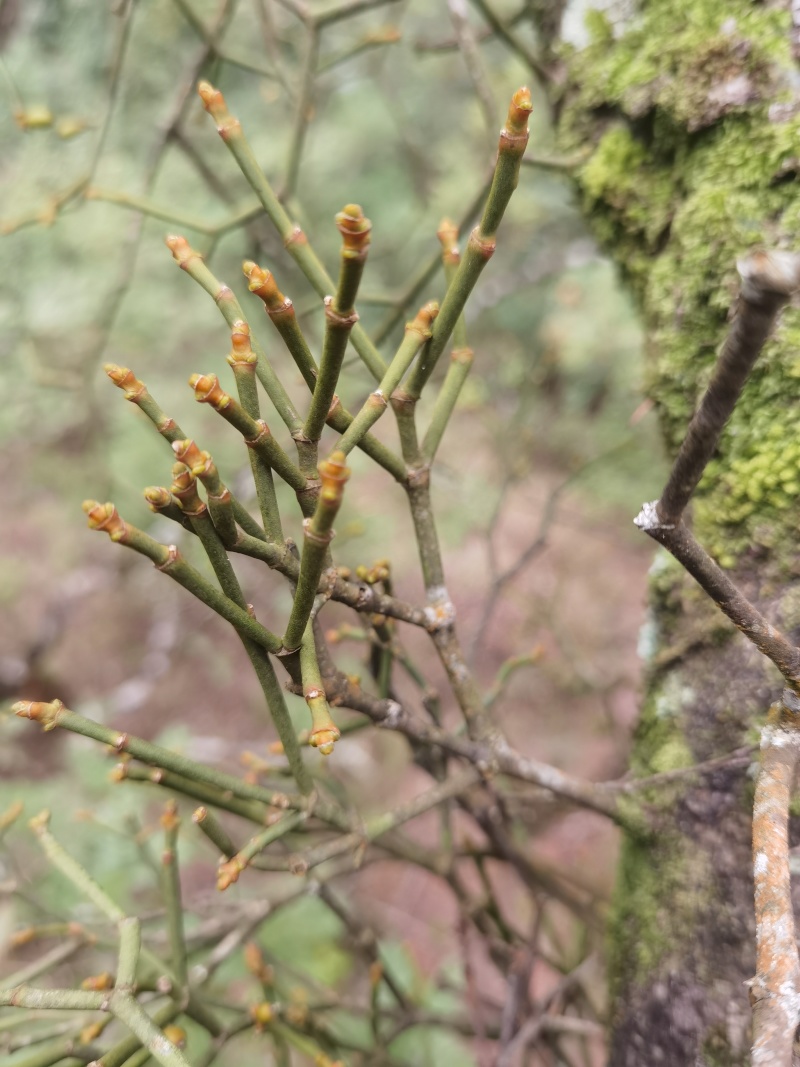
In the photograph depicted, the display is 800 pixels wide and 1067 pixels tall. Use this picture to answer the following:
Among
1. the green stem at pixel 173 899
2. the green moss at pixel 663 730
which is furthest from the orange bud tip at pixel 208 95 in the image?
the green moss at pixel 663 730

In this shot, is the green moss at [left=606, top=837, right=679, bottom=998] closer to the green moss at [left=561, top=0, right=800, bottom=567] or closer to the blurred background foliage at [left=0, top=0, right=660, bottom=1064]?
the green moss at [left=561, top=0, right=800, bottom=567]

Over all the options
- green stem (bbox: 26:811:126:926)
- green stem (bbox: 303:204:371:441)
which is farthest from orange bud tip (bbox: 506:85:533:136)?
green stem (bbox: 26:811:126:926)

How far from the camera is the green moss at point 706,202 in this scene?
848 mm

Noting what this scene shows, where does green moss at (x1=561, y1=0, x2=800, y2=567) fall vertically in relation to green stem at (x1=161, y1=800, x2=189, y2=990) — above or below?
above

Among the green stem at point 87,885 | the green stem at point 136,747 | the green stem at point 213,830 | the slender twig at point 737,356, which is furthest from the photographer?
the green stem at point 87,885

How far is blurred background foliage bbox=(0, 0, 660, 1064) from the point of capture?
3193mm

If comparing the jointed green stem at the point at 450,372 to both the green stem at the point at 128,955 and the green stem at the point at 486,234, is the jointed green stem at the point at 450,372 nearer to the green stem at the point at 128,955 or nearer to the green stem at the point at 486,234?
the green stem at the point at 486,234

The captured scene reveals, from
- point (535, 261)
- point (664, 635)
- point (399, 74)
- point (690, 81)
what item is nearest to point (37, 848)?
point (664, 635)

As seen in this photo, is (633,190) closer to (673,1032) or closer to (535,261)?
(673,1032)

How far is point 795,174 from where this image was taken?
2.77 ft

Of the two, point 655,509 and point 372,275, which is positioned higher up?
point 372,275

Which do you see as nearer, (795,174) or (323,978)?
(795,174)

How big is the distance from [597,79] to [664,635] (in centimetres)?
92

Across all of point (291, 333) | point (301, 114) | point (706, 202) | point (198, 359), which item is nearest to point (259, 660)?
point (291, 333)
